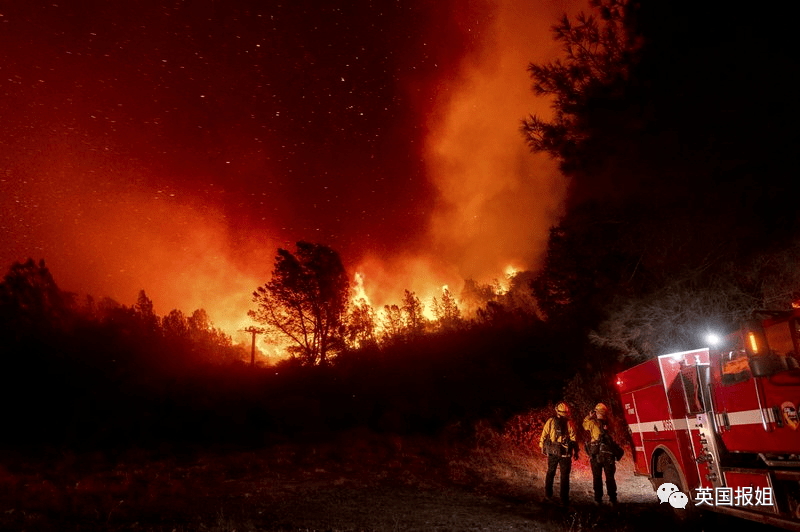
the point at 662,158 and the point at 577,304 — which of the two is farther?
the point at 577,304

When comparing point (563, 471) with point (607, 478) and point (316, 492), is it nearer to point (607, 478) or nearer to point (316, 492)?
point (607, 478)

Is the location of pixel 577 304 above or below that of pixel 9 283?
below

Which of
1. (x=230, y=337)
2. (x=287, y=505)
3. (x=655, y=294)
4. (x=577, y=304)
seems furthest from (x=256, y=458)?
(x=230, y=337)

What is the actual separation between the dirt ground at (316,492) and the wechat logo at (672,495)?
0.93ft

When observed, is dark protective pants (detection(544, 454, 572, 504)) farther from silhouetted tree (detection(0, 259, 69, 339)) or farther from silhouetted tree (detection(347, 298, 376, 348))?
silhouetted tree (detection(0, 259, 69, 339))

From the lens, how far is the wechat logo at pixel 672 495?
7.43 meters

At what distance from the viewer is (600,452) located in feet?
29.3

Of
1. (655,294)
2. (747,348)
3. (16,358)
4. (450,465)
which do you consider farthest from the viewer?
(16,358)

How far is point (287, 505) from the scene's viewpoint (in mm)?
9141

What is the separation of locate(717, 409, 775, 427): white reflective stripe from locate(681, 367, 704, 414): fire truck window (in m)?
0.36

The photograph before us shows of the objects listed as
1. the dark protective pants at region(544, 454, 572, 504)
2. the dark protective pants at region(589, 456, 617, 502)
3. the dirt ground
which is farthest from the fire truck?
the dark protective pants at region(544, 454, 572, 504)

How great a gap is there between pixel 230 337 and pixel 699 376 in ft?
190

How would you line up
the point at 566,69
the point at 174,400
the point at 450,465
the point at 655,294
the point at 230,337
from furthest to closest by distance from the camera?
the point at 230,337 < the point at 174,400 < the point at 450,465 < the point at 655,294 < the point at 566,69

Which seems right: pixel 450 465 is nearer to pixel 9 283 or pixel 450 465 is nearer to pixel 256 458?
pixel 256 458
